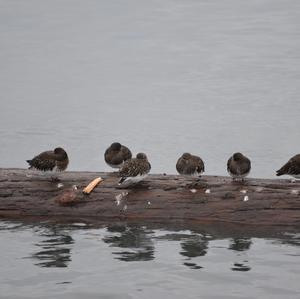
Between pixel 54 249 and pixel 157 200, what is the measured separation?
77.0 inches

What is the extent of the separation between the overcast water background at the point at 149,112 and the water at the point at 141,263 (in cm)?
3

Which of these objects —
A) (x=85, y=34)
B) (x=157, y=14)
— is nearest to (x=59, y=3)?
(x=157, y=14)

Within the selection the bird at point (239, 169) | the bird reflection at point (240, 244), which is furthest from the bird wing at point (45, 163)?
the bird reflection at point (240, 244)

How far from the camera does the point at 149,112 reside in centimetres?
3200

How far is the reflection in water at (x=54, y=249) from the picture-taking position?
14.8m

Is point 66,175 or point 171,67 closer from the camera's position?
point 66,175

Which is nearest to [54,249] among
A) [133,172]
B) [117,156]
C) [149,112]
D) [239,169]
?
[133,172]

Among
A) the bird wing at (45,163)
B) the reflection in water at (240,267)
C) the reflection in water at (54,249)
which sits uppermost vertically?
the bird wing at (45,163)

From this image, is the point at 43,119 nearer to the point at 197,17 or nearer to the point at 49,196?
the point at 49,196

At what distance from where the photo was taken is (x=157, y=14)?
195 feet

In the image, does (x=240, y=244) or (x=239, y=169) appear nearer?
(x=240, y=244)

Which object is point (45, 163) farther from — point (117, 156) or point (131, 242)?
point (131, 242)

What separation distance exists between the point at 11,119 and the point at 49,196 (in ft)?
47.1

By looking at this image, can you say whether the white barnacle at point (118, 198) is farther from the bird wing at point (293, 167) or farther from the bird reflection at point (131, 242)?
the bird wing at point (293, 167)
